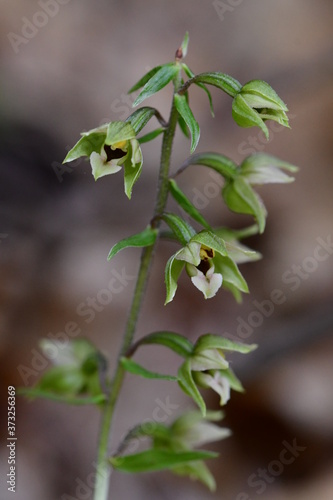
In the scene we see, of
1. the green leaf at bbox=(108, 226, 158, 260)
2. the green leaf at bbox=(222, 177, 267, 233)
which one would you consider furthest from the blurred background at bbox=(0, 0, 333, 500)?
the green leaf at bbox=(108, 226, 158, 260)

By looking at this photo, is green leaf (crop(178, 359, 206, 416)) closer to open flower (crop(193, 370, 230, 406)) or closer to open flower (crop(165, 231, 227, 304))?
open flower (crop(193, 370, 230, 406))

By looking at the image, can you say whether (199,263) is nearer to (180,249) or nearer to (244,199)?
(180,249)

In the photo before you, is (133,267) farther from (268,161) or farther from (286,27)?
(286,27)

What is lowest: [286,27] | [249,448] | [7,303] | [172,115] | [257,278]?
[249,448]

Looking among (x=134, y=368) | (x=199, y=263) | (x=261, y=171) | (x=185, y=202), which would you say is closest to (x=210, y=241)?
(x=199, y=263)

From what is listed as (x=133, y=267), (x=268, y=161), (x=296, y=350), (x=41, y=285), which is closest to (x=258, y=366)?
(x=296, y=350)

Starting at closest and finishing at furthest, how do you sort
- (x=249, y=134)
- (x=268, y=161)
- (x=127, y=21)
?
1. (x=268, y=161)
2. (x=249, y=134)
3. (x=127, y=21)
